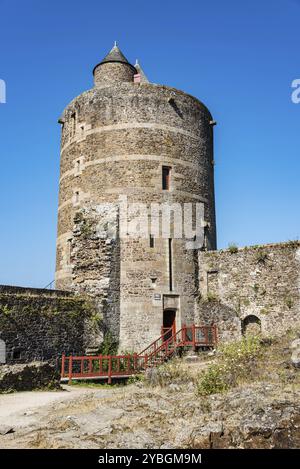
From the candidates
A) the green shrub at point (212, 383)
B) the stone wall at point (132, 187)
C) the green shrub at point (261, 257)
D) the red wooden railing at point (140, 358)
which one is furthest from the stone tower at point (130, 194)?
the green shrub at point (212, 383)

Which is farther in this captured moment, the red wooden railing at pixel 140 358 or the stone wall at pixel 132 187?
the stone wall at pixel 132 187

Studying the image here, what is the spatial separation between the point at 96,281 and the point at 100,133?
268 inches

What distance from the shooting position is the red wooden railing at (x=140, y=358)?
1574 centimetres

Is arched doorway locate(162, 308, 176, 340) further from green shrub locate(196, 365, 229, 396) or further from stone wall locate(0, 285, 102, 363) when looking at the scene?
green shrub locate(196, 365, 229, 396)

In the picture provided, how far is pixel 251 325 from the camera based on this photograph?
1962cm

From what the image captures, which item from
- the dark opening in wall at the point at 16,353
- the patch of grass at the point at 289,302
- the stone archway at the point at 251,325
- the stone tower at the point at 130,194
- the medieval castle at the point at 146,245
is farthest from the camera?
the stone archway at the point at 251,325

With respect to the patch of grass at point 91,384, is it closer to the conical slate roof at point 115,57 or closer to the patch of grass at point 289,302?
the patch of grass at point 289,302

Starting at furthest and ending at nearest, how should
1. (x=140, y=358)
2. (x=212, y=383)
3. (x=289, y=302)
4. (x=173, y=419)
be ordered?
(x=289, y=302) < (x=140, y=358) < (x=212, y=383) < (x=173, y=419)

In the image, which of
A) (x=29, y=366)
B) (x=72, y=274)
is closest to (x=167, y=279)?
(x=72, y=274)

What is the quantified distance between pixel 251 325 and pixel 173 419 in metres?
12.2

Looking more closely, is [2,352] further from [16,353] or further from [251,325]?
[251,325]

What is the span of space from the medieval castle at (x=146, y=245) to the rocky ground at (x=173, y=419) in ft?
24.6

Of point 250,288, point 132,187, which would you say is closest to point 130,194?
point 132,187

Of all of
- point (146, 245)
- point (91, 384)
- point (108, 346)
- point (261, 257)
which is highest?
point (146, 245)
